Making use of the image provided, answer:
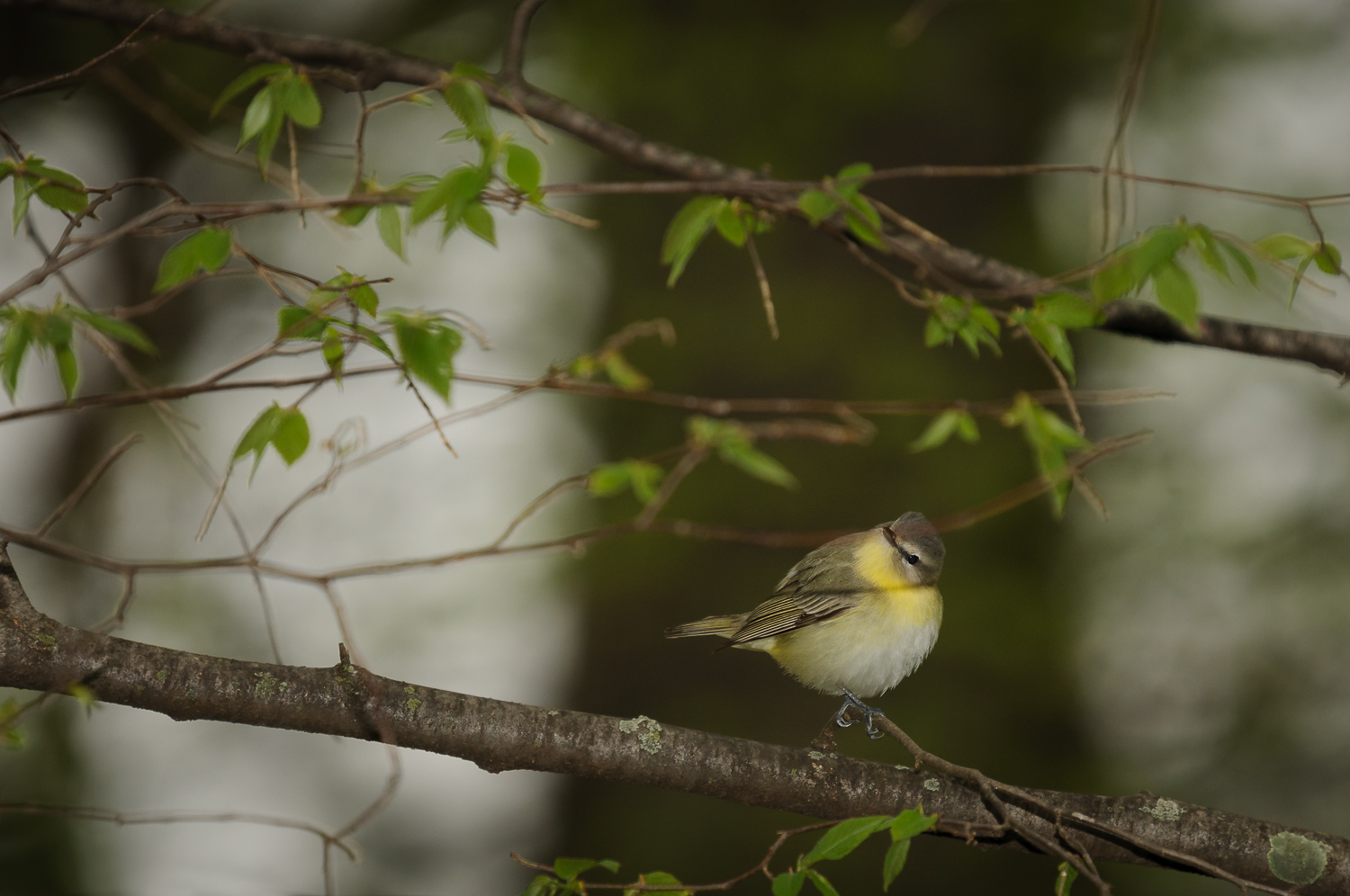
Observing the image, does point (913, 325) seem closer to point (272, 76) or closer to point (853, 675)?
point (853, 675)

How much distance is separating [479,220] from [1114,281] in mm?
1227

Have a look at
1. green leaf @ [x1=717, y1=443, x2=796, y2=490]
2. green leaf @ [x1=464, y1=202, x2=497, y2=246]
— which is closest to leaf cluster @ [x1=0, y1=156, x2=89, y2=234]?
green leaf @ [x1=464, y1=202, x2=497, y2=246]

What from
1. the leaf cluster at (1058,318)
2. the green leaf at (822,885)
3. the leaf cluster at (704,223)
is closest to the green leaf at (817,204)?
the leaf cluster at (704,223)

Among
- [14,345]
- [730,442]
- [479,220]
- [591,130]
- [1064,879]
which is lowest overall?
[1064,879]

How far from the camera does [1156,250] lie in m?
1.73

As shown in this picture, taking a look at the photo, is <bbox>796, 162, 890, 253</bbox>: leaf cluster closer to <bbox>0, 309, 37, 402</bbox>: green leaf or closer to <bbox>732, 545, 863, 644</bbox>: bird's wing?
<bbox>732, 545, 863, 644</bbox>: bird's wing

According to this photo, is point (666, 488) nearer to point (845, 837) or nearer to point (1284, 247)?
point (845, 837)

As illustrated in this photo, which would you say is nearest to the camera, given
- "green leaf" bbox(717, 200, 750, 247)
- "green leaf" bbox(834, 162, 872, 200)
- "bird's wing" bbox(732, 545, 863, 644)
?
"green leaf" bbox(834, 162, 872, 200)

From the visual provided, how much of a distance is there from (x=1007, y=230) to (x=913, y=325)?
995 mm

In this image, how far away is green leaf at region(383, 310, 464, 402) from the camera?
173 cm

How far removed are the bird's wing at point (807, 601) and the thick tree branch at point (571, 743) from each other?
477 mm

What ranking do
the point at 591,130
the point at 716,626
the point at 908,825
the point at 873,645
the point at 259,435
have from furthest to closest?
the point at 716,626, the point at 591,130, the point at 873,645, the point at 259,435, the point at 908,825

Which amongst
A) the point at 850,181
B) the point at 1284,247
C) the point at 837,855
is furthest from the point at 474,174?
the point at 1284,247

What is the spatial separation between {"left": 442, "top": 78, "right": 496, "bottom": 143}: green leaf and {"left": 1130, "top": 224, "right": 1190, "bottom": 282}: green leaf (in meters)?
1.23
